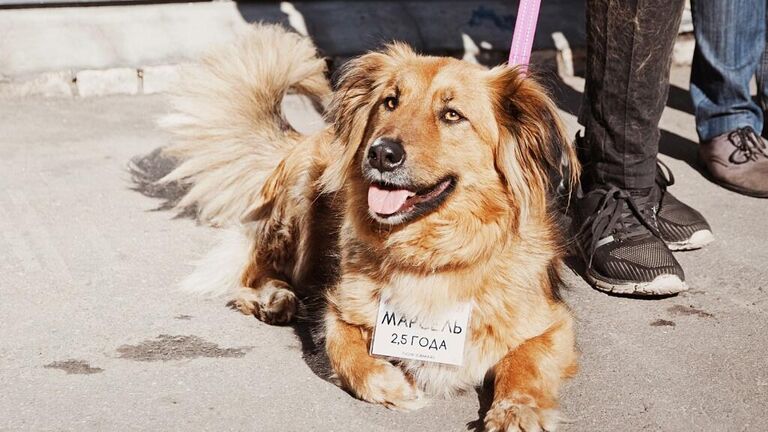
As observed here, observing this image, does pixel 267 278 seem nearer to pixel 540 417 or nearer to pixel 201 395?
pixel 201 395

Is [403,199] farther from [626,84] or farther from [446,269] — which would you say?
[626,84]

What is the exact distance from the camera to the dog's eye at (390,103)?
3.35m

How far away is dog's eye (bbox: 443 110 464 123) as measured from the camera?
129 inches

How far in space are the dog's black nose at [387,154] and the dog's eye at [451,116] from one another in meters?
0.26

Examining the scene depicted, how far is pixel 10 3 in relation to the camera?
6.02 m

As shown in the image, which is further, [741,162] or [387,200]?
[741,162]

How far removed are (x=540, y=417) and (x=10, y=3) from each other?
463 cm

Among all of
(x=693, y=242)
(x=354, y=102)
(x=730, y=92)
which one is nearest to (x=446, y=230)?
(x=354, y=102)

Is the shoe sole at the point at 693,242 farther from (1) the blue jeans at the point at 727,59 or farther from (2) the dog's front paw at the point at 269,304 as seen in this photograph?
(2) the dog's front paw at the point at 269,304

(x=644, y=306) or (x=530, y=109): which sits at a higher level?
(x=530, y=109)

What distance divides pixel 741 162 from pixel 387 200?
2.69 m

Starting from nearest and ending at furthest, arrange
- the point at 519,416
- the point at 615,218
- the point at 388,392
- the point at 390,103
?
the point at 519,416, the point at 388,392, the point at 390,103, the point at 615,218

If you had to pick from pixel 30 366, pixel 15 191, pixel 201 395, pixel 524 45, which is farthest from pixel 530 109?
pixel 15 191

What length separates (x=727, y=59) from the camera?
17.0ft
